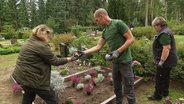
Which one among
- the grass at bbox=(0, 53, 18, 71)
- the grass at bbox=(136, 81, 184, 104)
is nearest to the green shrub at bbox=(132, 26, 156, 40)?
the grass at bbox=(136, 81, 184, 104)

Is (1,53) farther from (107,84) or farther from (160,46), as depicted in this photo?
(160,46)

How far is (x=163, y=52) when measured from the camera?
3.53m

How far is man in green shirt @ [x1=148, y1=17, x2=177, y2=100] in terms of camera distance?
11.6ft

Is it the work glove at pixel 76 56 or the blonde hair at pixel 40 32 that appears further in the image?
the work glove at pixel 76 56

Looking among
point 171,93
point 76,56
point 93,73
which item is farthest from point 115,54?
point 93,73

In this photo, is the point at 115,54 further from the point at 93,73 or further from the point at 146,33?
the point at 146,33

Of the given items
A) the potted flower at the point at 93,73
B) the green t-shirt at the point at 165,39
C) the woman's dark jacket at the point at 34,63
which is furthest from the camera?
the potted flower at the point at 93,73

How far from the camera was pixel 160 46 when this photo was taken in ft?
12.2

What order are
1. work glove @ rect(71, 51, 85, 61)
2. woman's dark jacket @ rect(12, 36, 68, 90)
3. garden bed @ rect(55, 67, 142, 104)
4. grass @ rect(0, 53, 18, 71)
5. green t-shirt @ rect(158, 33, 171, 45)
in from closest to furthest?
woman's dark jacket @ rect(12, 36, 68, 90) → work glove @ rect(71, 51, 85, 61) → green t-shirt @ rect(158, 33, 171, 45) → garden bed @ rect(55, 67, 142, 104) → grass @ rect(0, 53, 18, 71)

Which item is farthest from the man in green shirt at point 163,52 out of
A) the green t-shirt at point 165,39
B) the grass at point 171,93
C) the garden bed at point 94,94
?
the garden bed at point 94,94

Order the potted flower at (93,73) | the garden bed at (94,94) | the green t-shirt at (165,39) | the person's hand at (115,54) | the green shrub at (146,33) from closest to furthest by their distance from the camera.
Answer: the person's hand at (115,54), the green t-shirt at (165,39), the garden bed at (94,94), the potted flower at (93,73), the green shrub at (146,33)

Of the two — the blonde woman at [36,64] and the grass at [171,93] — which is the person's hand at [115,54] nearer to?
the blonde woman at [36,64]

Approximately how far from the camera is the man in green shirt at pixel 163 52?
139 inches

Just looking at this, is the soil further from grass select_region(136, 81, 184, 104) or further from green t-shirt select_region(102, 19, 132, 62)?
green t-shirt select_region(102, 19, 132, 62)
